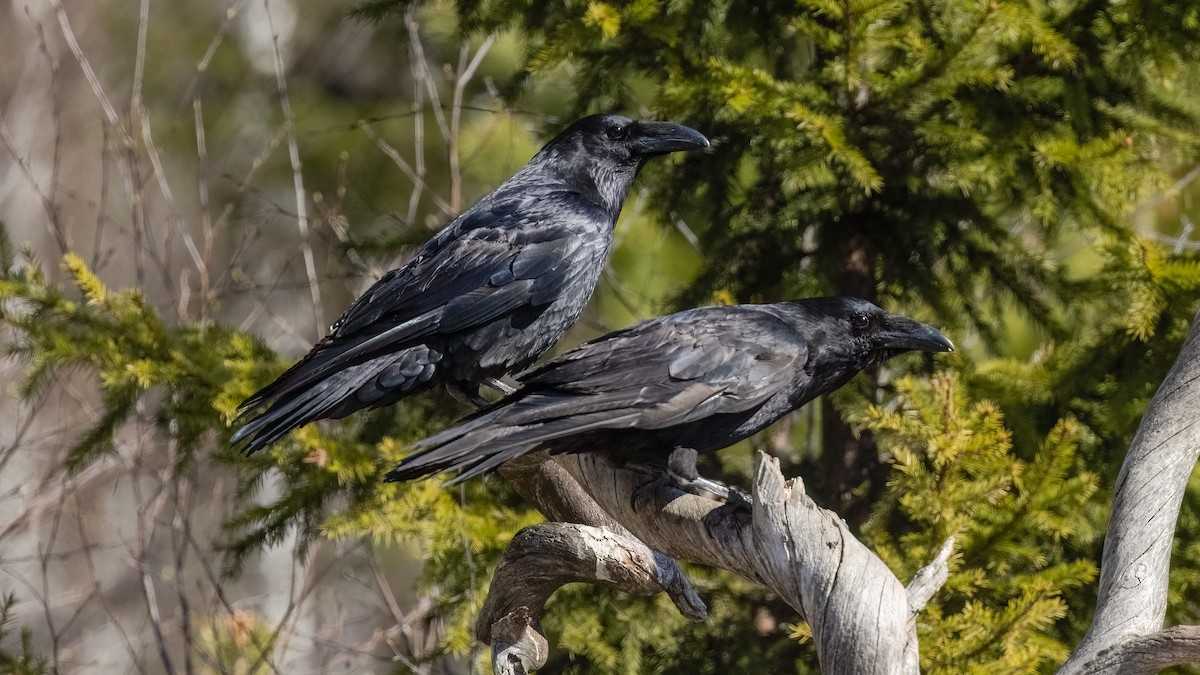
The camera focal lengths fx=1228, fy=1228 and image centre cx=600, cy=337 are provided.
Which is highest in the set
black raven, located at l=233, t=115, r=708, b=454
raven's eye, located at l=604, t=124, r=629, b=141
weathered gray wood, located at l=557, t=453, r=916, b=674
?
raven's eye, located at l=604, t=124, r=629, b=141

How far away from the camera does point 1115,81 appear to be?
495 cm

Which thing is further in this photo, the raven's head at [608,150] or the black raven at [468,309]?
the raven's head at [608,150]

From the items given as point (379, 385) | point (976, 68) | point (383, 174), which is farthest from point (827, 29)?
point (383, 174)

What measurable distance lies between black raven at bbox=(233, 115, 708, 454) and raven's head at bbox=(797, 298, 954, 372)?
2.74 ft

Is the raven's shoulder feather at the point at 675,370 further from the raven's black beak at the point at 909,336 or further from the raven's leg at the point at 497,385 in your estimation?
the raven's leg at the point at 497,385

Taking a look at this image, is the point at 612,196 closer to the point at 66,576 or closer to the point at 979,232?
the point at 979,232

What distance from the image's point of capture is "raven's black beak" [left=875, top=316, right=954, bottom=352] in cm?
367

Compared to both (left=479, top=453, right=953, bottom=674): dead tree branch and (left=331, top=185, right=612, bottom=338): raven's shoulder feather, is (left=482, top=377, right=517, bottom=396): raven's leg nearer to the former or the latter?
(left=479, top=453, right=953, bottom=674): dead tree branch

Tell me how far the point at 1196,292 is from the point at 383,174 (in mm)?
6787

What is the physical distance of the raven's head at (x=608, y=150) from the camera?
4492mm

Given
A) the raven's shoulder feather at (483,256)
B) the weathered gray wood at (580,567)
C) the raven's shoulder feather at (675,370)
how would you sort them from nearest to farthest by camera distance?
1. the weathered gray wood at (580,567)
2. the raven's shoulder feather at (675,370)
3. the raven's shoulder feather at (483,256)

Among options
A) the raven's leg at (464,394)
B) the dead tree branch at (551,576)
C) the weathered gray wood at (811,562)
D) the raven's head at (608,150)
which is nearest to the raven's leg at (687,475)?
the weathered gray wood at (811,562)

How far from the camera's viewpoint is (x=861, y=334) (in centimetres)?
374

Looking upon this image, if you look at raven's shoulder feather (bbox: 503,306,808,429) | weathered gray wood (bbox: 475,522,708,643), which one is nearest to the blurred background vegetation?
raven's shoulder feather (bbox: 503,306,808,429)
